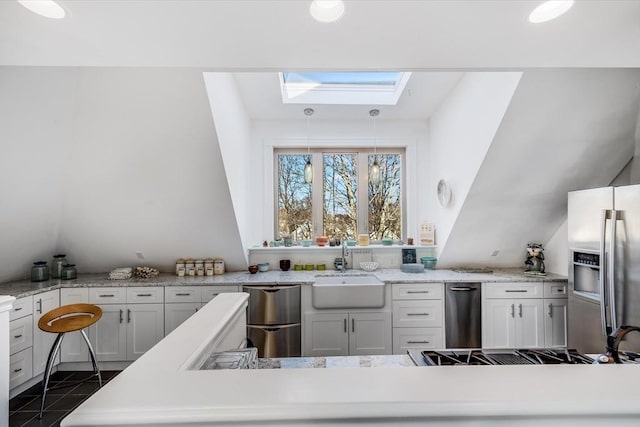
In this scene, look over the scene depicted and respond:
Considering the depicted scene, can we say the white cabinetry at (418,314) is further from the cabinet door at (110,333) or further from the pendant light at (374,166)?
the cabinet door at (110,333)

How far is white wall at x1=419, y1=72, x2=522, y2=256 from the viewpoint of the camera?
264 centimetres

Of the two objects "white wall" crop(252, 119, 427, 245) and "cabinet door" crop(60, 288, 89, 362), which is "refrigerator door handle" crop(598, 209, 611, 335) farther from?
"cabinet door" crop(60, 288, 89, 362)

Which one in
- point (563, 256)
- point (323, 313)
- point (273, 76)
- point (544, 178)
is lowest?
point (323, 313)

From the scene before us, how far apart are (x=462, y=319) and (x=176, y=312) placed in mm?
2931

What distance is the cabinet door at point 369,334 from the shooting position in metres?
3.08

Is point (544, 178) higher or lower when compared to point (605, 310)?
higher

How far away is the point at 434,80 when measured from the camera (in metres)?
A: 3.13

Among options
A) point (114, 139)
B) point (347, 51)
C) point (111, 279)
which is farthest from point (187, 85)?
point (111, 279)

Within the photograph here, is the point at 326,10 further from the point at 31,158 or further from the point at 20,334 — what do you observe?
the point at 20,334

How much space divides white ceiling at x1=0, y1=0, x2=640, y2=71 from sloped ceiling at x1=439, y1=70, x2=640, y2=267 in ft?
2.90

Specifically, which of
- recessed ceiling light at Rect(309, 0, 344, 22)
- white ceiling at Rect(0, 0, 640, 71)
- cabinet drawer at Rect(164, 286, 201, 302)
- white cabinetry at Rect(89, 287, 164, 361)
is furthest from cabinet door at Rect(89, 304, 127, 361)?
recessed ceiling light at Rect(309, 0, 344, 22)

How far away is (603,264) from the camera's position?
239 cm

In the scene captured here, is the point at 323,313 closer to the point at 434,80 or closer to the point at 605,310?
the point at 605,310

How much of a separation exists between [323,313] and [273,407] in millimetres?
2450
